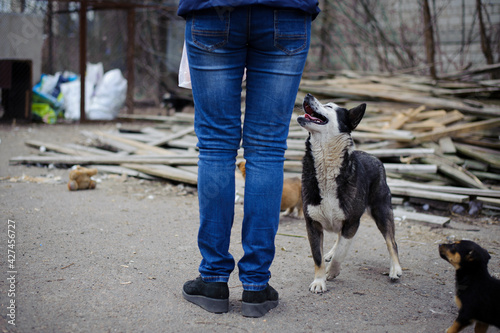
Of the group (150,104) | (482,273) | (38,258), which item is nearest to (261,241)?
(482,273)

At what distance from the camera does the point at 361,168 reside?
10.4 feet

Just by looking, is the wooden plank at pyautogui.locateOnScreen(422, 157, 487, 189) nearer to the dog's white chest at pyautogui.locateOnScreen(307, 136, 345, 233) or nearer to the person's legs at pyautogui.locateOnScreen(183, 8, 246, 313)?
the dog's white chest at pyautogui.locateOnScreen(307, 136, 345, 233)

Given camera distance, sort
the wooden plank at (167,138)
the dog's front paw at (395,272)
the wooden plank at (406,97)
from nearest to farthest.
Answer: the dog's front paw at (395,272) → the wooden plank at (406,97) → the wooden plank at (167,138)

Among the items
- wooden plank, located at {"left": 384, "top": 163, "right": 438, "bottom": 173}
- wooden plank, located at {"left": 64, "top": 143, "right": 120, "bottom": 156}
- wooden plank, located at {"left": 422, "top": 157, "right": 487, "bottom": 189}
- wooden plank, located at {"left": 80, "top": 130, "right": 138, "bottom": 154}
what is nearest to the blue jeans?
wooden plank, located at {"left": 384, "top": 163, "right": 438, "bottom": 173}

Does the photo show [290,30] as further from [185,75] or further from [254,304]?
[254,304]

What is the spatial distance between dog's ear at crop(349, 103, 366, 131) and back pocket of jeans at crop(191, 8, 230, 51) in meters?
1.13

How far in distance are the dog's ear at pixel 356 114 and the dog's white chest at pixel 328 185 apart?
0.17 m

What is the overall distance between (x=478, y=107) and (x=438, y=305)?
488 cm

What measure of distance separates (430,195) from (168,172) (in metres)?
3.04

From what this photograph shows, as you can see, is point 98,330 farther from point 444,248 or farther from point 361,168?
point 361,168

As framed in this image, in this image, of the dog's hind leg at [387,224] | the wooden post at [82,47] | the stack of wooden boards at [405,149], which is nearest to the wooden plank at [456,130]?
the stack of wooden boards at [405,149]

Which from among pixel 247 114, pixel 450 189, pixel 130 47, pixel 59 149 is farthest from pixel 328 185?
pixel 130 47

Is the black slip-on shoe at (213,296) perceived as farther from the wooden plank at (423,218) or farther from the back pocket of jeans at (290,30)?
the wooden plank at (423,218)

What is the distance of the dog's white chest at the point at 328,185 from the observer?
2.94m
